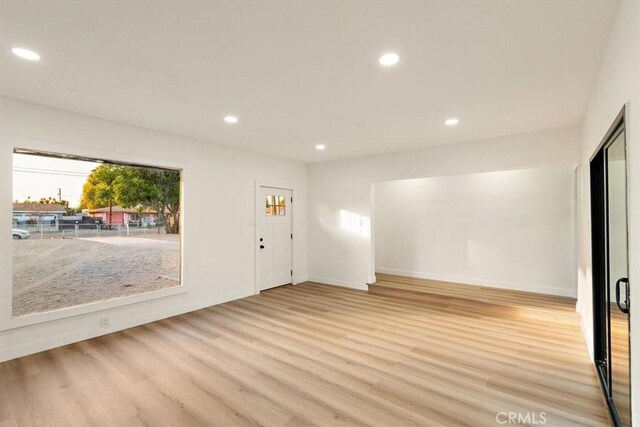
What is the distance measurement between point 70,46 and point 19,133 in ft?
5.45

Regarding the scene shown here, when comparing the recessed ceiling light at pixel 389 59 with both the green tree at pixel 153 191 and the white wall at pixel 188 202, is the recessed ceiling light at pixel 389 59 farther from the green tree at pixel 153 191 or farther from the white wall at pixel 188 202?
the green tree at pixel 153 191

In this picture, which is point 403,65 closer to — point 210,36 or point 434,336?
point 210,36

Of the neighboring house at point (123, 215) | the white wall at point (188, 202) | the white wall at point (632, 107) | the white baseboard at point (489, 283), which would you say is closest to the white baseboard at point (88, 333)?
the white wall at point (188, 202)

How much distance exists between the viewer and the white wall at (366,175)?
4.16 meters

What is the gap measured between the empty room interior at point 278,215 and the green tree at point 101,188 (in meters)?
0.02

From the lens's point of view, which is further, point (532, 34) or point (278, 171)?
point (278, 171)

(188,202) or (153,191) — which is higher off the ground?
(153,191)

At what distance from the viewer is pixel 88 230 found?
12.1 feet

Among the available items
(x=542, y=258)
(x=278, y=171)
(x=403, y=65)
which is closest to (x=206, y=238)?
(x=278, y=171)

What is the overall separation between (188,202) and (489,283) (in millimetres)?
5406

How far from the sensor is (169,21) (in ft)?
6.06

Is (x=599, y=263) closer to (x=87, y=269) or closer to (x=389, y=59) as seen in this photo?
(x=389, y=59)

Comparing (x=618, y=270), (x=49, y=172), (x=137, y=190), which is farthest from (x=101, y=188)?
(x=618, y=270)

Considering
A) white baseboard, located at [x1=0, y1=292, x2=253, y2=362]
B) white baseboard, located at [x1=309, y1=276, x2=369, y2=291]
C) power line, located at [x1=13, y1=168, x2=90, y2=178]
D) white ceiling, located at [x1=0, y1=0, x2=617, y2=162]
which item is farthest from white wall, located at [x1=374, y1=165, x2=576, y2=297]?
power line, located at [x1=13, y1=168, x2=90, y2=178]
